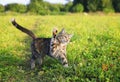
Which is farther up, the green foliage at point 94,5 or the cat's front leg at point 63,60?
the cat's front leg at point 63,60

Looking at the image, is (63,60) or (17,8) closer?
(63,60)

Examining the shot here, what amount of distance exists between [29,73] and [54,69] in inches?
25.6

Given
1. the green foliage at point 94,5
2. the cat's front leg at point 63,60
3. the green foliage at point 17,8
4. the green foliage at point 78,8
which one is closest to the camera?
the cat's front leg at point 63,60

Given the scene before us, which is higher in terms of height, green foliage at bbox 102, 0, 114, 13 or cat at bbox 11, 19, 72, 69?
cat at bbox 11, 19, 72, 69

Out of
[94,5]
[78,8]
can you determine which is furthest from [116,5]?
[78,8]

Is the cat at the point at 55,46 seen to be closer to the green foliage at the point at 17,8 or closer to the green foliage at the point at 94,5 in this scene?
the green foliage at the point at 94,5

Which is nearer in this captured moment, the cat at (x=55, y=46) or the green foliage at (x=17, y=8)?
the cat at (x=55, y=46)

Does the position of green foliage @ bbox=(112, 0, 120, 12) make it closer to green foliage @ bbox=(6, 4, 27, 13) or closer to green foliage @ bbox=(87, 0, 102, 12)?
green foliage @ bbox=(87, 0, 102, 12)

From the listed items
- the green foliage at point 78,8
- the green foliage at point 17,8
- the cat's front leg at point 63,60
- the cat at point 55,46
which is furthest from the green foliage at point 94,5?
the cat's front leg at point 63,60

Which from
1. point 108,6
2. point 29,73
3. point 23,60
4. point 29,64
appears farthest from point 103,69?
point 108,6

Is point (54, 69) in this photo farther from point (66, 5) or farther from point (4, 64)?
point (66, 5)

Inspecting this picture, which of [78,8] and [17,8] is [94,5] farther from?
[17,8]

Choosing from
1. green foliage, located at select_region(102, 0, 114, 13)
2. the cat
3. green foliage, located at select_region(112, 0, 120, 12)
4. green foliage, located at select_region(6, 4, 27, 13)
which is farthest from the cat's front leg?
green foliage, located at select_region(6, 4, 27, 13)

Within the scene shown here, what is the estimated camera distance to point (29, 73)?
7.32 metres
